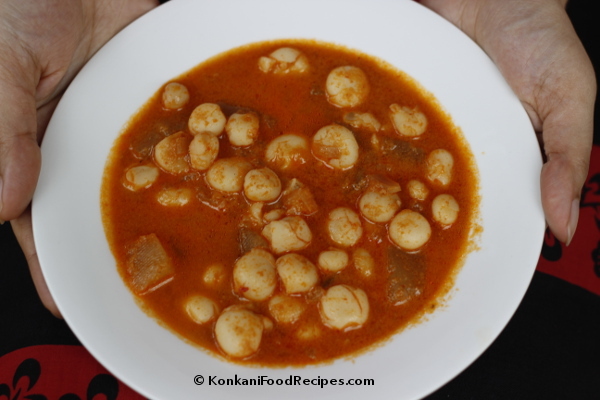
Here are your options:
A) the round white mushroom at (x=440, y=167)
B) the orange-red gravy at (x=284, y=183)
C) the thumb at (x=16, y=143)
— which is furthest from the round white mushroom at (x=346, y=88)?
the thumb at (x=16, y=143)

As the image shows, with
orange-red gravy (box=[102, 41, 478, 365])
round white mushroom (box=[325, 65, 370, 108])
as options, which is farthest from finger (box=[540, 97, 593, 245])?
round white mushroom (box=[325, 65, 370, 108])

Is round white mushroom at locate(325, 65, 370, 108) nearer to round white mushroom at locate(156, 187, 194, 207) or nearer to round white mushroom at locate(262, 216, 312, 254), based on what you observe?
round white mushroom at locate(262, 216, 312, 254)

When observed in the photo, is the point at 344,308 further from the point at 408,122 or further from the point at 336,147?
the point at 408,122

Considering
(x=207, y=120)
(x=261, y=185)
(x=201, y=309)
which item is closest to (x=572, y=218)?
(x=261, y=185)

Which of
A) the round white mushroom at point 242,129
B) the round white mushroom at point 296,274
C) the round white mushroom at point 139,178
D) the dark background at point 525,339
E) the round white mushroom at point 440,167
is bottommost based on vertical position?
the dark background at point 525,339

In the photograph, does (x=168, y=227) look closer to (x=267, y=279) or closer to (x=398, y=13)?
(x=267, y=279)

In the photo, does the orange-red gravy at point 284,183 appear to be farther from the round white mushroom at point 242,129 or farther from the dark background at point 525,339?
the dark background at point 525,339
